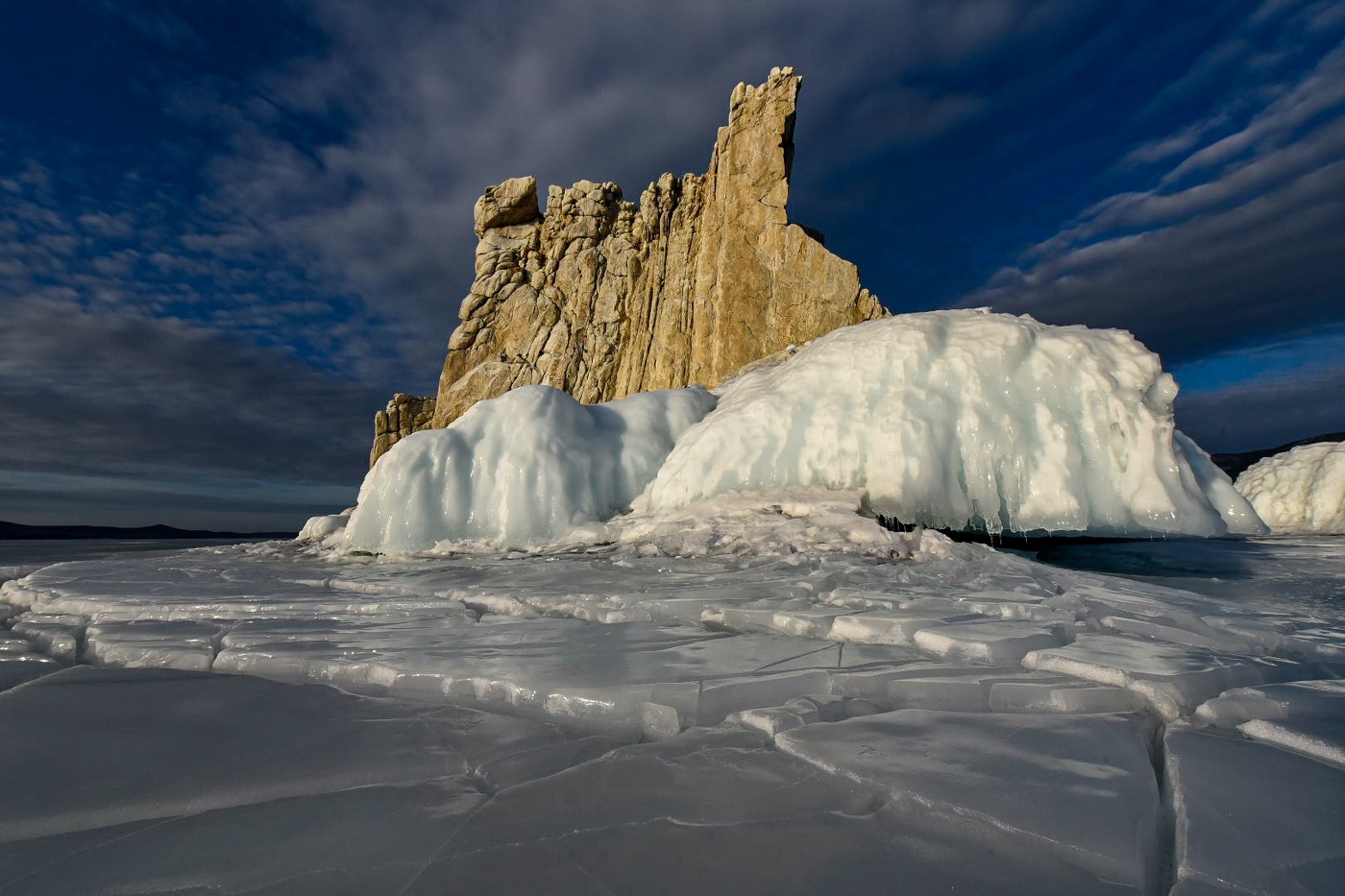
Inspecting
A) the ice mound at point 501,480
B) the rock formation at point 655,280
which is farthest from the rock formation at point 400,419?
the ice mound at point 501,480

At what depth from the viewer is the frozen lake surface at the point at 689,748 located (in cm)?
79

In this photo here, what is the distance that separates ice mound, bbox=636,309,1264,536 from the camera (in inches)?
163

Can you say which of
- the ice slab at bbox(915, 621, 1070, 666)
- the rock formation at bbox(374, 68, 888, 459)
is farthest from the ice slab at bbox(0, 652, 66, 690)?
the rock formation at bbox(374, 68, 888, 459)

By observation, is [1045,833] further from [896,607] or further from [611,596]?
[611,596]

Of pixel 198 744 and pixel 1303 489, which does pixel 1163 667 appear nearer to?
pixel 198 744

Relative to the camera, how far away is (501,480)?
5.25 metres

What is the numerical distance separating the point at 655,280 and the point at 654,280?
0.03m

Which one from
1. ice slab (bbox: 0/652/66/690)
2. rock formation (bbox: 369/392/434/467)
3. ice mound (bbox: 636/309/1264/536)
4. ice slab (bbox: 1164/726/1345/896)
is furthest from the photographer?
rock formation (bbox: 369/392/434/467)

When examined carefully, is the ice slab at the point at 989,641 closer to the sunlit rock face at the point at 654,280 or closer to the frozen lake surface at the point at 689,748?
the frozen lake surface at the point at 689,748

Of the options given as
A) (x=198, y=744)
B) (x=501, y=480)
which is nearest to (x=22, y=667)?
(x=198, y=744)

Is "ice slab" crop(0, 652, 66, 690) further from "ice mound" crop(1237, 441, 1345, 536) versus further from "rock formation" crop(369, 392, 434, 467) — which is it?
"rock formation" crop(369, 392, 434, 467)

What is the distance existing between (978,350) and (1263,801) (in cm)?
413

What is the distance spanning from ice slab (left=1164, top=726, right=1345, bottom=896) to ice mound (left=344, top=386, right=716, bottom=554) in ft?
14.3

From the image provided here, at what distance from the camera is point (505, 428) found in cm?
547
